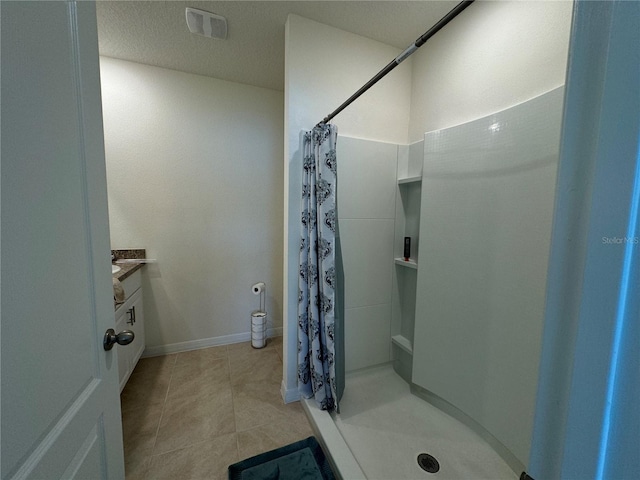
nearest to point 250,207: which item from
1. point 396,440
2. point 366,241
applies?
point 366,241

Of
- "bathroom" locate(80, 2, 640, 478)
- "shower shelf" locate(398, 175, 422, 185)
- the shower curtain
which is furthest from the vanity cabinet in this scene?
"shower shelf" locate(398, 175, 422, 185)

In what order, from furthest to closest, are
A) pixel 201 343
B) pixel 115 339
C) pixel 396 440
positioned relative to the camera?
pixel 201 343 → pixel 396 440 → pixel 115 339

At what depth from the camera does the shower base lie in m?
1.22

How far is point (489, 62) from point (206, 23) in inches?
67.5

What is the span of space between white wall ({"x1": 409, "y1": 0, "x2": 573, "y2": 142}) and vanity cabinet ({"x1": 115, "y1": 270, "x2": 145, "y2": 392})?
2395 millimetres

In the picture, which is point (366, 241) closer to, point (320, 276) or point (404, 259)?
point (404, 259)

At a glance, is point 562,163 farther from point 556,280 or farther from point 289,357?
point 289,357

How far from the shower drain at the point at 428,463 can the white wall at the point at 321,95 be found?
2.78 ft

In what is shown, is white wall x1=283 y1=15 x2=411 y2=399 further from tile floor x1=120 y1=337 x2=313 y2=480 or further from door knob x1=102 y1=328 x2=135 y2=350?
door knob x1=102 y1=328 x2=135 y2=350

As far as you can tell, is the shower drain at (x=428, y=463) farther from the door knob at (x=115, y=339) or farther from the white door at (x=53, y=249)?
the door knob at (x=115, y=339)

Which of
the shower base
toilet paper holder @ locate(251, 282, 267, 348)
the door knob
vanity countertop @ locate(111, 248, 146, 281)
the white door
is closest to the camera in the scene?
the white door

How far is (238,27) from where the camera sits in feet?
5.29

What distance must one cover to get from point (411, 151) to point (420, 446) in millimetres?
1893

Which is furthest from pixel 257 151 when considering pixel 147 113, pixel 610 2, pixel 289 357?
pixel 610 2
